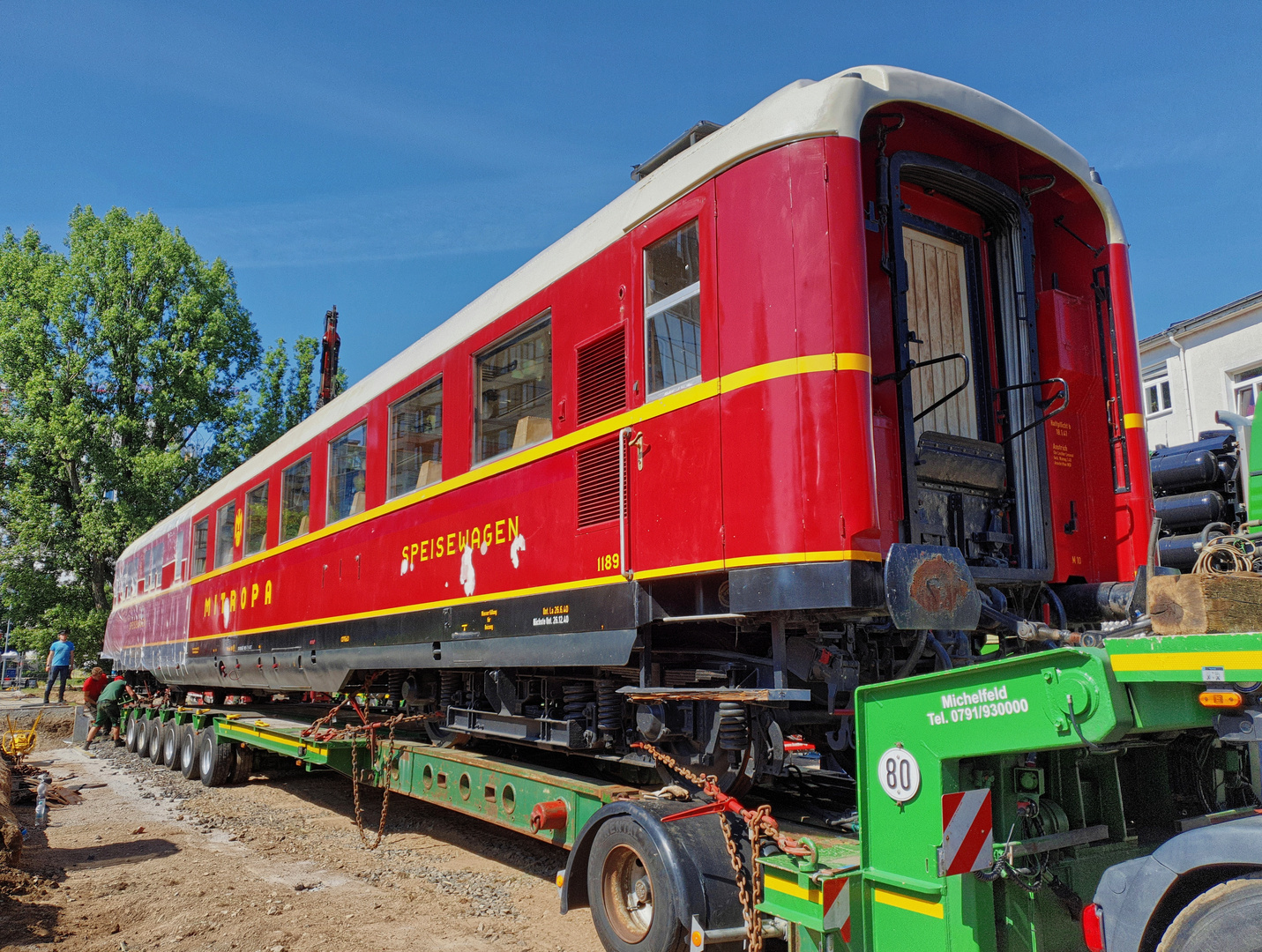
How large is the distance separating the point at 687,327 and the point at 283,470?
22.1 feet

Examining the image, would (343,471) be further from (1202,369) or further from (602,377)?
(1202,369)

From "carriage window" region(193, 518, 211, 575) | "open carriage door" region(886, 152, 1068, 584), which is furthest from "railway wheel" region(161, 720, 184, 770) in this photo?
"open carriage door" region(886, 152, 1068, 584)

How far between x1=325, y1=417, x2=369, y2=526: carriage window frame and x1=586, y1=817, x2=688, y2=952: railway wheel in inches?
168

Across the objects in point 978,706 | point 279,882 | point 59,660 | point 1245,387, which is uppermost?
point 1245,387

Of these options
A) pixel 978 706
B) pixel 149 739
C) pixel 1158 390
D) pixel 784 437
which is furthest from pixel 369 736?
pixel 1158 390

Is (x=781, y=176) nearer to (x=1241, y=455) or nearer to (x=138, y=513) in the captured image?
(x=1241, y=455)

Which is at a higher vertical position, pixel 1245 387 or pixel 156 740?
pixel 1245 387

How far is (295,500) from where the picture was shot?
9672 millimetres

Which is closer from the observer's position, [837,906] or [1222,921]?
[1222,921]

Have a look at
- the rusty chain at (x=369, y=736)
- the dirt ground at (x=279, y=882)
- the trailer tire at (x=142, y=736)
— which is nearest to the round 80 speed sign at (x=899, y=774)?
the dirt ground at (x=279, y=882)

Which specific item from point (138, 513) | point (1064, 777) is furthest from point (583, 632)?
point (138, 513)

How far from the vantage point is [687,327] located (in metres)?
4.66

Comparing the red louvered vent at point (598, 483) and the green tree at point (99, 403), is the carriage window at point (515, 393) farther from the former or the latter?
the green tree at point (99, 403)

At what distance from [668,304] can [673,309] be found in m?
0.05
